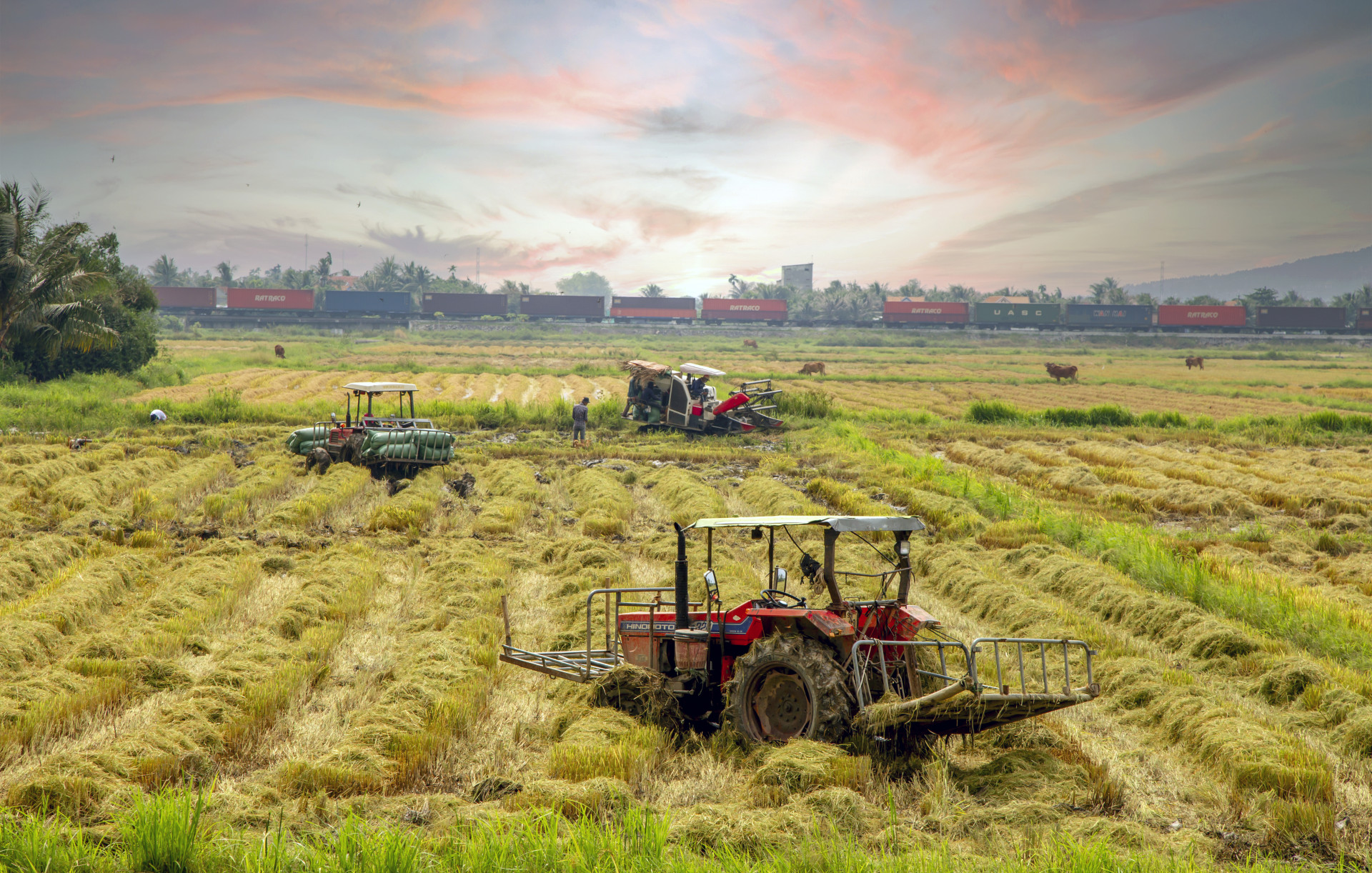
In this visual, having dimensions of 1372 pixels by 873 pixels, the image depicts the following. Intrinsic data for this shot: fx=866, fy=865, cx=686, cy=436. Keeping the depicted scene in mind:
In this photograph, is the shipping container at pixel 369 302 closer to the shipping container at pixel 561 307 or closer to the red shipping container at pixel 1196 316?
the shipping container at pixel 561 307

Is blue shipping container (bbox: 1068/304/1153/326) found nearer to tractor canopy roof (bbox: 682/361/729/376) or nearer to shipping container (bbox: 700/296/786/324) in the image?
shipping container (bbox: 700/296/786/324)

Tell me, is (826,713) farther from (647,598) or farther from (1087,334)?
(1087,334)

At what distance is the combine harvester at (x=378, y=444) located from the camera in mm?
21406

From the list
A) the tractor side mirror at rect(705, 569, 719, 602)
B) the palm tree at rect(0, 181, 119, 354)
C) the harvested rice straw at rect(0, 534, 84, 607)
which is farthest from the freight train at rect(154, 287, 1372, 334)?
the tractor side mirror at rect(705, 569, 719, 602)

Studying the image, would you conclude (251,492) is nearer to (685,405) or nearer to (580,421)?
(580,421)

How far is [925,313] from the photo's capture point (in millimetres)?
113438

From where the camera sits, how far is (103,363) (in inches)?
1623

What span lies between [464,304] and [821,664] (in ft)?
365

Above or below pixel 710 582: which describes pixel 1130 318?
above

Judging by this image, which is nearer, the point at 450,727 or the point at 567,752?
the point at 567,752

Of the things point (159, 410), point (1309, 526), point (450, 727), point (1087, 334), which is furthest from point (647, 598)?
point (1087, 334)

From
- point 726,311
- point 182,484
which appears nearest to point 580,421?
point 182,484

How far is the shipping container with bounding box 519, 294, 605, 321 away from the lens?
378 feet

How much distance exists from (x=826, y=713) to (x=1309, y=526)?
15098mm
